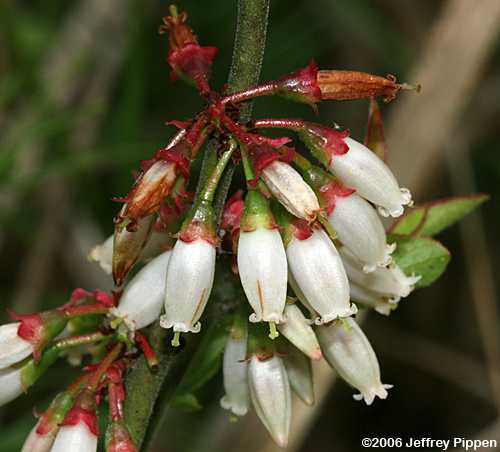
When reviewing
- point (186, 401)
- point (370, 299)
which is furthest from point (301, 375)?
point (186, 401)

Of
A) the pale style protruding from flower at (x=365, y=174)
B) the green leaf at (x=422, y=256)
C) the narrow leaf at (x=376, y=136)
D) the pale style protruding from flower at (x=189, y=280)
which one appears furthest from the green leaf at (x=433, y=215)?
the pale style protruding from flower at (x=189, y=280)

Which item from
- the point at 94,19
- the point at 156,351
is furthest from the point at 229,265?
the point at 94,19

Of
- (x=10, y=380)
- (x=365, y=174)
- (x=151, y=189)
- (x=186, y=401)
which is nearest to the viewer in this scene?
(x=151, y=189)

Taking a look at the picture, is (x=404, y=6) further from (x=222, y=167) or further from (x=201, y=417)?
(x=222, y=167)

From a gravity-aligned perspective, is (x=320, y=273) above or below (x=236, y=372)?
above

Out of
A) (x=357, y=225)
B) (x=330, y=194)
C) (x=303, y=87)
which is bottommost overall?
(x=357, y=225)

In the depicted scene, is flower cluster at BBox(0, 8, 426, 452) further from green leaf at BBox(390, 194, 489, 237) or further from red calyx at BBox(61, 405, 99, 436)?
green leaf at BBox(390, 194, 489, 237)

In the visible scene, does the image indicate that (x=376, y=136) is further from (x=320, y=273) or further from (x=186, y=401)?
(x=186, y=401)
